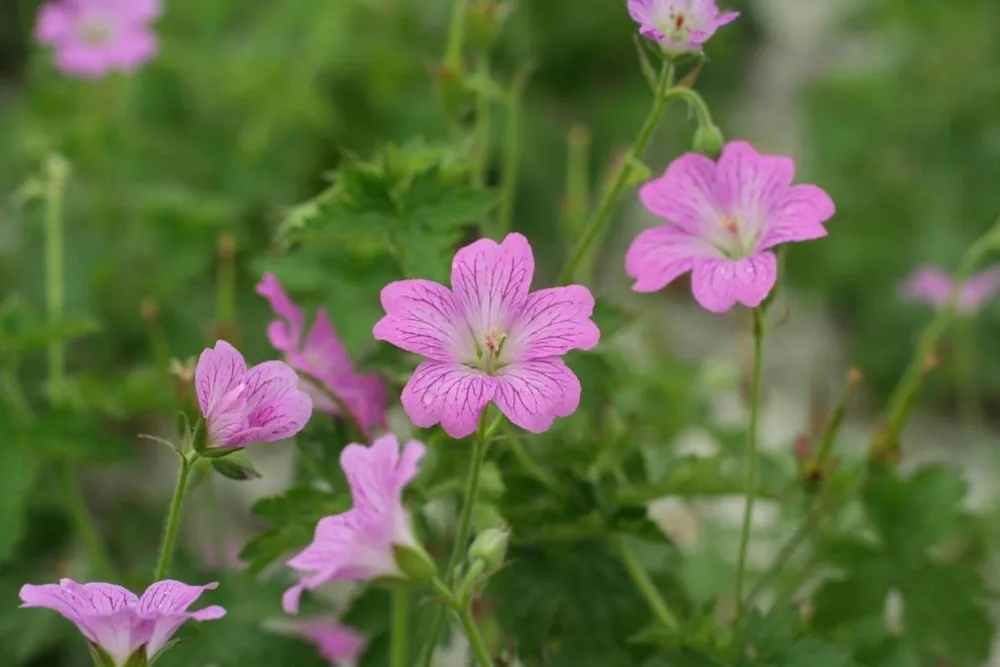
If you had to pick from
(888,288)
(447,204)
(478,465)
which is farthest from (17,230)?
(888,288)

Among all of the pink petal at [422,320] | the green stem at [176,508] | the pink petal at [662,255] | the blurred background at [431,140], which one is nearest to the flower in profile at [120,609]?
the green stem at [176,508]

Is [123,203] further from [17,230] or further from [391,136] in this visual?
[391,136]

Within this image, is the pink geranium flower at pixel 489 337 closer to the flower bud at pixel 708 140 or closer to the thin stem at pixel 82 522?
the flower bud at pixel 708 140

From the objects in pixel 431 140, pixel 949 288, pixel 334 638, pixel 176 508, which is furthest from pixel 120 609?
pixel 431 140

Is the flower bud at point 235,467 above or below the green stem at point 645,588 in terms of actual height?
above

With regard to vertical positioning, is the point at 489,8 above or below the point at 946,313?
above

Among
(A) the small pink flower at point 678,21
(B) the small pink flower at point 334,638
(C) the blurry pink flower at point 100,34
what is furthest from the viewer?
(C) the blurry pink flower at point 100,34

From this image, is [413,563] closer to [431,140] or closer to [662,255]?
[662,255]
